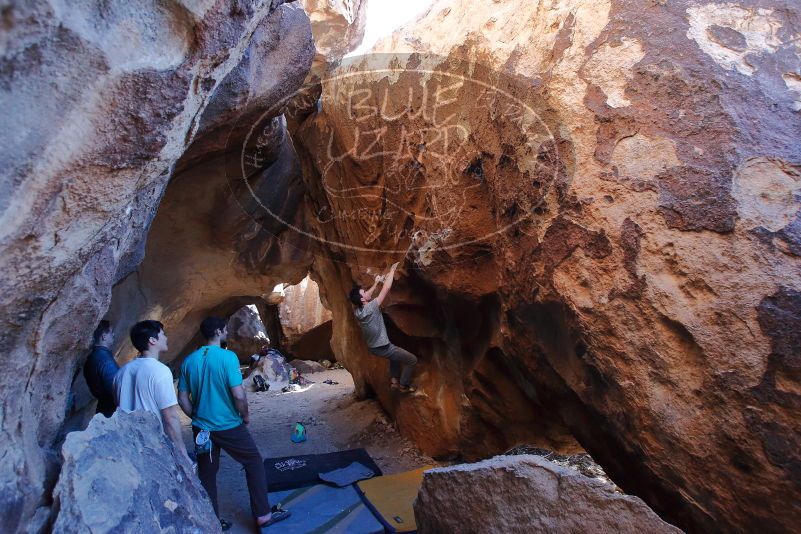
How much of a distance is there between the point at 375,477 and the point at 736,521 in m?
2.67

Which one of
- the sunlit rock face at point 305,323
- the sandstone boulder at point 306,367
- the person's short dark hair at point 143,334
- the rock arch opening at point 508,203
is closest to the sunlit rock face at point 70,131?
the rock arch opening at point 508,203

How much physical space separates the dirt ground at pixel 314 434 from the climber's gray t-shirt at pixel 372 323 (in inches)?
47.2

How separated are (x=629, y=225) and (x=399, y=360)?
2.69 m

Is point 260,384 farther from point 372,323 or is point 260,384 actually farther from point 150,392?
point 150,392

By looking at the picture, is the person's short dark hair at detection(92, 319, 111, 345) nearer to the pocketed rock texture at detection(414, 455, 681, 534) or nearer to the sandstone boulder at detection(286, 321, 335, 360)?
the pocketed rock texture at detection(414, 455, 681, 534)

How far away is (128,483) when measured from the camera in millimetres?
Result: 1925

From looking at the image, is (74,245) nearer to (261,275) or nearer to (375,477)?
(375,477)

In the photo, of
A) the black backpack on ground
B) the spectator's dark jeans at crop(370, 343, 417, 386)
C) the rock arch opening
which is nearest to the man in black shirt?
the rock arch opening

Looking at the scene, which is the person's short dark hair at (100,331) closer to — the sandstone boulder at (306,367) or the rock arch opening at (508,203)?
the rock arch opening at (508,203)

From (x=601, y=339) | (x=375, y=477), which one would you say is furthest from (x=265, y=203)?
(x=601, y=339)

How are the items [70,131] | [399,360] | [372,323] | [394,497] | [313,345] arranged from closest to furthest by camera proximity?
[70,131], [394,497], [372,323], [399,360], [313,345]

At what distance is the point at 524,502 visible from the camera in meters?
2.37

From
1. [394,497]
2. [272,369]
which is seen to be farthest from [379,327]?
[272,369]

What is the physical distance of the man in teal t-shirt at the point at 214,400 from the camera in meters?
3.01
